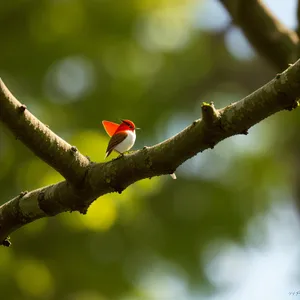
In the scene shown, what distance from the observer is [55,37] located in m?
4.88

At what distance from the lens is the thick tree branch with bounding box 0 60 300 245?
1600 mm

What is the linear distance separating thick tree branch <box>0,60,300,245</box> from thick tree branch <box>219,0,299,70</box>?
80.7 inches

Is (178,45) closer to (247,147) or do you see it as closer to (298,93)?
(247,147)

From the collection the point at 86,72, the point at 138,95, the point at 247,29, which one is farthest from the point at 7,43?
the point at 247,29

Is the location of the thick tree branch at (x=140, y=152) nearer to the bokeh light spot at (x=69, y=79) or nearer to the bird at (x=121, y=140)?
the bird at (x=121, y=140)

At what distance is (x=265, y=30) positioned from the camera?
143 inches

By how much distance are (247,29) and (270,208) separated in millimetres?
2889

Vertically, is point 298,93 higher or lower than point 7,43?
lower

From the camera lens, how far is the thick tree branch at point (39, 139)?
1608 millimetres

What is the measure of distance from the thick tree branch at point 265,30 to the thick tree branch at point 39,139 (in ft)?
6.76

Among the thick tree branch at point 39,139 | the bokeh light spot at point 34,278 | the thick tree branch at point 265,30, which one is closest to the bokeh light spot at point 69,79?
the bokeh light spot at point 34,278

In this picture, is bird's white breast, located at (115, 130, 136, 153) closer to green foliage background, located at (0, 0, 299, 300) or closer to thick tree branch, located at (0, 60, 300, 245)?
thick tree branch, located at (0, 60, 300, 245)

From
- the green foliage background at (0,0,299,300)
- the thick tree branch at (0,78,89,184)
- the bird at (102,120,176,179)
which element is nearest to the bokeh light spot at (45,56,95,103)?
the green foliage background at (0,0,299,300)

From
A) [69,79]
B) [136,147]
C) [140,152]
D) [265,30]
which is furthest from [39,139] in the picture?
[69,79]
